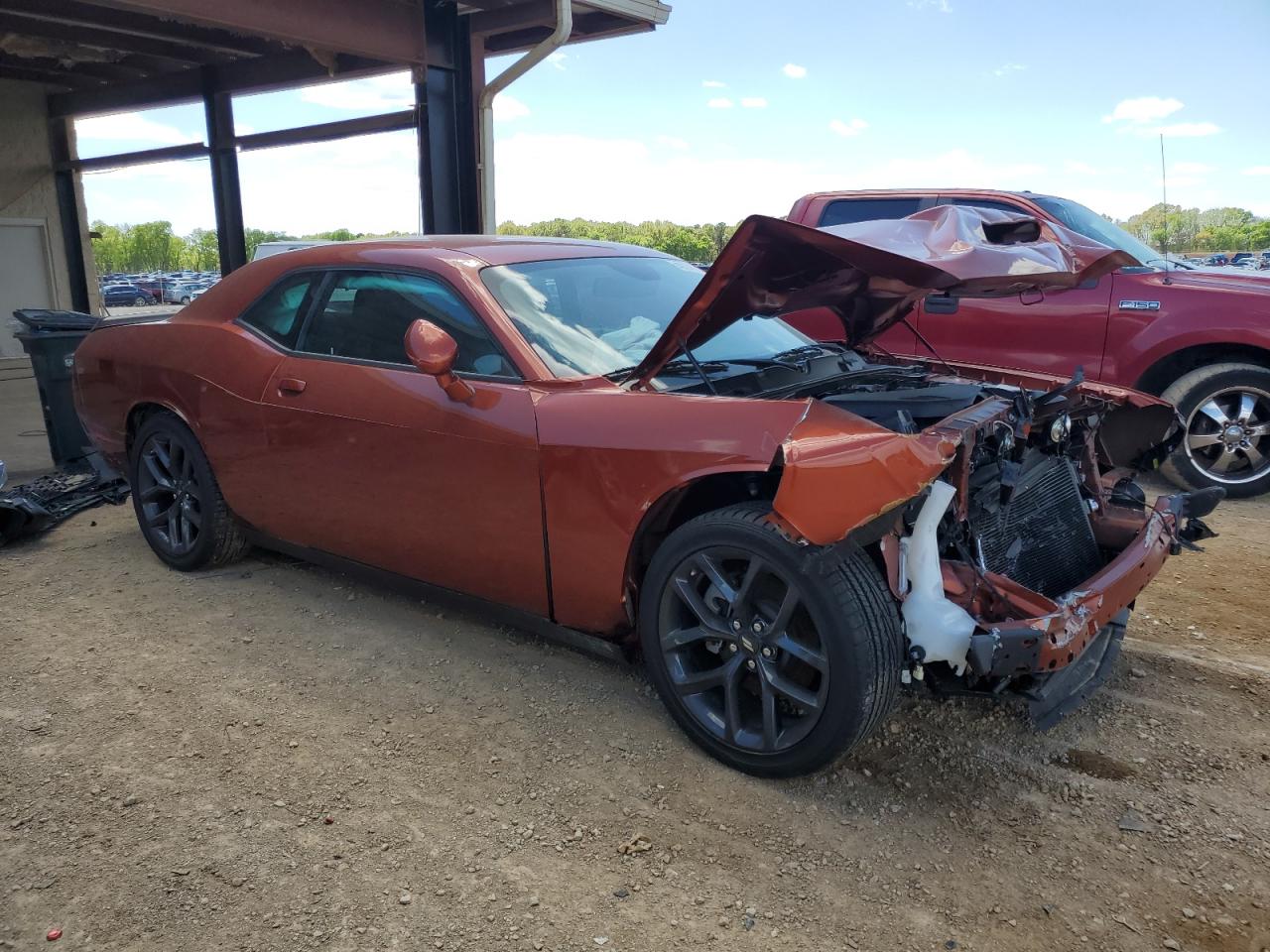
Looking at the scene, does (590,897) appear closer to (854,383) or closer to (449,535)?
(449,535)

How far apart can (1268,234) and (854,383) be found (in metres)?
33.8

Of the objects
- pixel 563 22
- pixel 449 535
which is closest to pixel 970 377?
pixel 449 535

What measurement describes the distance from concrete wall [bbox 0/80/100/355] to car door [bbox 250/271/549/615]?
1197 cm

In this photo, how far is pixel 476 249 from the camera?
3.72m

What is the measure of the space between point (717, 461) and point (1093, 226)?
495cm

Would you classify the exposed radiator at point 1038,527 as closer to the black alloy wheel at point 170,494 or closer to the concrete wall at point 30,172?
the black alloy wheel at point 170,494

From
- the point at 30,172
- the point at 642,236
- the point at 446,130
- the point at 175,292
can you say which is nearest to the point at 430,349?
the point at 446,130

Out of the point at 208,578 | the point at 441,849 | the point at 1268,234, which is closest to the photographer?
the point at 441,849

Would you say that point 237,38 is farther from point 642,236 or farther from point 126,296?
point 126,296

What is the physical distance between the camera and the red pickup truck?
571 cm

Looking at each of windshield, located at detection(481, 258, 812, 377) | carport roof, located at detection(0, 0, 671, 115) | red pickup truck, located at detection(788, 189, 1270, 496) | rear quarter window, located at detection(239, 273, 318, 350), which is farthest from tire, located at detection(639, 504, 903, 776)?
carport roof, located at detection(0, 0, 671, 115)

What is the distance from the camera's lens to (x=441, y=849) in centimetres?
253

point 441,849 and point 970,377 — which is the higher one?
point 970,377

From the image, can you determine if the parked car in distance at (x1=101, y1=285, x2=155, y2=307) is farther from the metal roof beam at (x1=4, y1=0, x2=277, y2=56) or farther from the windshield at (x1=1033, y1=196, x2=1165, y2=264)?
the windshield at (x1=1033, y1=196, x2=1165, y2=264)
